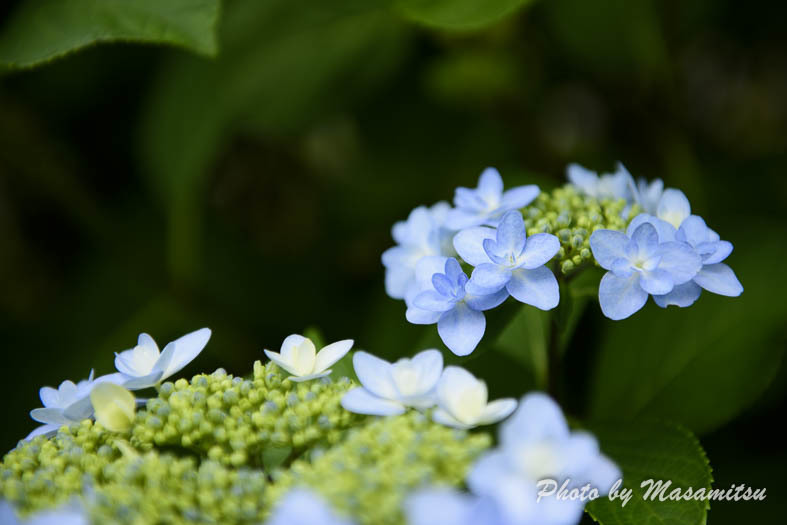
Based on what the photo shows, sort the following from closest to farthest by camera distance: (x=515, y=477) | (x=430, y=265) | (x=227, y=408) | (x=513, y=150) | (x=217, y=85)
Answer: (x=515, y=477) < (x=227, y=408) < (x=430, y=265) < (x=217, y=85) < (x=513, y=150)

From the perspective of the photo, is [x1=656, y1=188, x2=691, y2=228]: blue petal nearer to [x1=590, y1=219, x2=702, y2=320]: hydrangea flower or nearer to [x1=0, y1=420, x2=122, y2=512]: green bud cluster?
[x1=590, y1=219, x2=702, y2=320]: hydrangea flower

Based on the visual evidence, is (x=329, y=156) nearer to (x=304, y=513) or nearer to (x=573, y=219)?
(x=573, y=219)

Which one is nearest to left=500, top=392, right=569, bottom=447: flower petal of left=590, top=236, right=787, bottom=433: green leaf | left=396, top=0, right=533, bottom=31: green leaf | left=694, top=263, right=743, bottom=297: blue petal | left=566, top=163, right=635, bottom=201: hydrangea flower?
left=694, top=263, right=743, bottom=297: blue petal

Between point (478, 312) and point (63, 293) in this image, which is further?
point (63, 293)

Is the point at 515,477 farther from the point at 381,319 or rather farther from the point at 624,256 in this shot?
the point at 381,319

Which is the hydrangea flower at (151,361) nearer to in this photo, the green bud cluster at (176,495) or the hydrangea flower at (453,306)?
the green bud cluster at (176,495)

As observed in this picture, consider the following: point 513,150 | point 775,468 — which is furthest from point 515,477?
point 513,150

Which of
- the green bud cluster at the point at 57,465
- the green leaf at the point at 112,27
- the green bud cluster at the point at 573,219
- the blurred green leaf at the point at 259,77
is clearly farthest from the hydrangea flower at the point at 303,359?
the blurred green leaf at the point at 259,77
